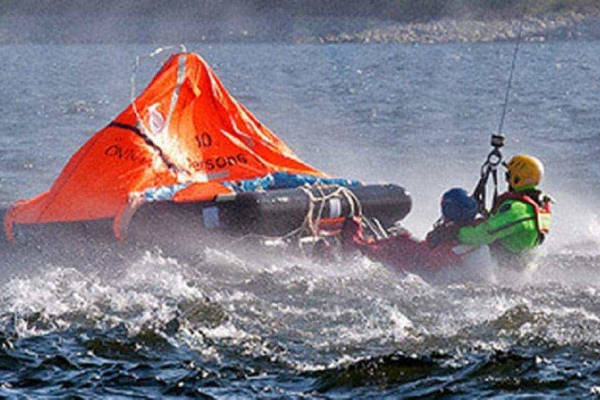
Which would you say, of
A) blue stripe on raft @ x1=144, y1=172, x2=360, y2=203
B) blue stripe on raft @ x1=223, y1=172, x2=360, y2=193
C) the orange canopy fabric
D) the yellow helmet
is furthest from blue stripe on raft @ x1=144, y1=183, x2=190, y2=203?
the yellow helmet

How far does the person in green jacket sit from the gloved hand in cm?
9

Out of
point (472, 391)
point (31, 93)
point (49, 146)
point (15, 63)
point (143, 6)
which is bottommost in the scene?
point (472, 391)

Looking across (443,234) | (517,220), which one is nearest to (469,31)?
(443,234)

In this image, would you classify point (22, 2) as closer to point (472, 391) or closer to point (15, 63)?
point (15, 63)

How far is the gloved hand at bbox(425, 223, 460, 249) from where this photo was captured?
1046cm

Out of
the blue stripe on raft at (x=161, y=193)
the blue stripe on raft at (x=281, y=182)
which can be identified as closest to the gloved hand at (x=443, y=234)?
the blue stripe on raft at (x=281, y=182)

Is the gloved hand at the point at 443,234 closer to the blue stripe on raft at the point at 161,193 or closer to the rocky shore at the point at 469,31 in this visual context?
the blue stripe on raft at the point at 161,193

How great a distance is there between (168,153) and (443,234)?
324 centimetres

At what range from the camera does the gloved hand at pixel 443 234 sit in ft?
34.3

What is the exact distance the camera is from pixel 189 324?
28.5ft

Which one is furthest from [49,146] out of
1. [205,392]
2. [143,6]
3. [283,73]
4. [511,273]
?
[143,6]

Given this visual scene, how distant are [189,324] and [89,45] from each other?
79.7 m

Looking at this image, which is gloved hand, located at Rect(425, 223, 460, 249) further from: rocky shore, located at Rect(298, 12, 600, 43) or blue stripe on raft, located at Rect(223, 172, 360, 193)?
rocky shore, located at Rect(298, 12, 600, 43)

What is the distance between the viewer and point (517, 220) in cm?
1009
